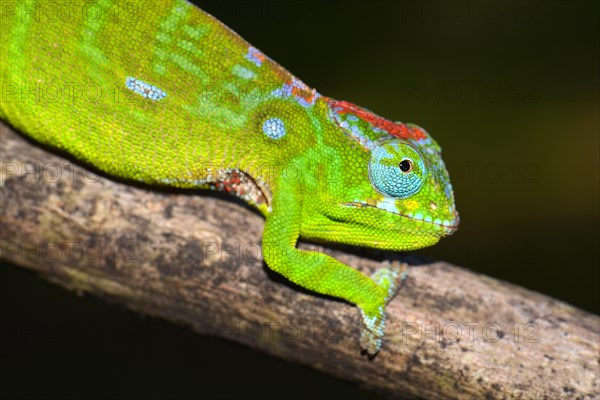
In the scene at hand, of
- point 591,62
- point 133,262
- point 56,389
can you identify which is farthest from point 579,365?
point 56,389

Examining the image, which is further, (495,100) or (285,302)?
(495,100)

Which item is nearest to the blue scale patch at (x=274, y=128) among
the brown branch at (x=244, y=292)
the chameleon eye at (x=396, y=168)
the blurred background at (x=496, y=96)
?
the chameleon eye at (x=396, y=168)

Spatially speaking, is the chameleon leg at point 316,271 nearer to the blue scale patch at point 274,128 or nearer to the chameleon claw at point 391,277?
the chameleon claw at point 391,277

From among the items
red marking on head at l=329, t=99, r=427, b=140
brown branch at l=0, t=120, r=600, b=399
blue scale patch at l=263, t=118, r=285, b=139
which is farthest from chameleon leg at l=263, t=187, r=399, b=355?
red marking on head at l=329, t=99, r=427, b=140

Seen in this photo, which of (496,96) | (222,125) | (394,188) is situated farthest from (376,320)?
(496,96)

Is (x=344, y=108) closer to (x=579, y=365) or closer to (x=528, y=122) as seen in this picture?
(x=579, y=365)

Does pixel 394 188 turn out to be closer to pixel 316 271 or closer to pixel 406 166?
pixel 406 166

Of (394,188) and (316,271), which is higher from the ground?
(394,188)

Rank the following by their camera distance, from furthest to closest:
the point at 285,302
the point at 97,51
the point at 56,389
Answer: the point at 56,389 < the point at 285,302 < the point at 97,51
